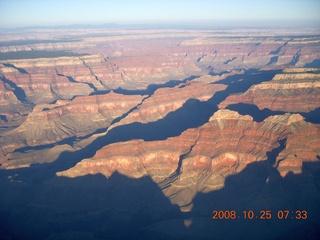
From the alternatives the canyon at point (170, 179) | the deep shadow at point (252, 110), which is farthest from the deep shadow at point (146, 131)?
the deep shadow at point (252, 110)

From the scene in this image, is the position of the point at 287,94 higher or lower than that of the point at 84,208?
higher

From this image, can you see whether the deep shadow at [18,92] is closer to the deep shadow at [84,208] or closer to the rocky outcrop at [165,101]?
the rocky outcrop at [165,101]

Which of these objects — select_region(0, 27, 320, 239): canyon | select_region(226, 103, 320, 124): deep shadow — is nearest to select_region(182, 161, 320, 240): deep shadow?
select_region(0, 27, 320, 239): canyon

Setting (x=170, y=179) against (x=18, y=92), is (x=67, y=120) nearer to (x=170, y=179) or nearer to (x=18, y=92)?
(x=170, y=179)

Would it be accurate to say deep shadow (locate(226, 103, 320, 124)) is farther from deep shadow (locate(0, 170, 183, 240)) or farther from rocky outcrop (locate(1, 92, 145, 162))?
deep shadow (locate(0, 170, 183, 240))

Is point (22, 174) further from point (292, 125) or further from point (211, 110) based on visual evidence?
point (292, 125)

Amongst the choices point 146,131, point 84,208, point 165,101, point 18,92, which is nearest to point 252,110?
point 165,101

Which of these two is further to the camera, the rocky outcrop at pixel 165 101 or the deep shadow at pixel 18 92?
the deep shadow at pixel 18 92
